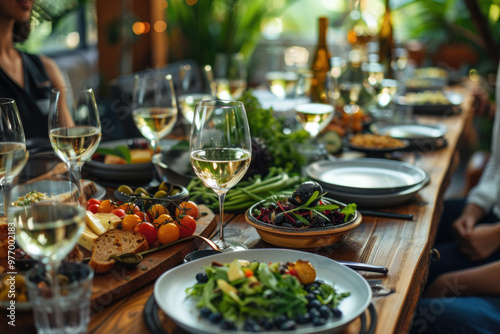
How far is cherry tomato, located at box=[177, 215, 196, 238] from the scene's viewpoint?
113cm

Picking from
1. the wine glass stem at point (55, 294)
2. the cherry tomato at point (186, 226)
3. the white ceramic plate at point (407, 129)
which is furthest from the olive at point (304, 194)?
the white ceramic plate at point (407, 129)

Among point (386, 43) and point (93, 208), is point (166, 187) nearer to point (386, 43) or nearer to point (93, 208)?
point (93, 208)

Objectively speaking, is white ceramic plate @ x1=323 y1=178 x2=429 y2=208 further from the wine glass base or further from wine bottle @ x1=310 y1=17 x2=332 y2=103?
wine bottle @ x1=310 y1=17 x2=332 y2=103

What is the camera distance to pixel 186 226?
44.8 inches

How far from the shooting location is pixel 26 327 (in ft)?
2.68

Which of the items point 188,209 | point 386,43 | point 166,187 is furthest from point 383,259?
point 386,43

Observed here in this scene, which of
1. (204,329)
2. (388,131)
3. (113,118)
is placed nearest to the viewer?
(204,329)

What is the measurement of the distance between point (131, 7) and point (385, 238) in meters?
4.67

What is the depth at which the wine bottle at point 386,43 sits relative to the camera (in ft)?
10.3

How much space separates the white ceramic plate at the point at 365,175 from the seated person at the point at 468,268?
34 cm

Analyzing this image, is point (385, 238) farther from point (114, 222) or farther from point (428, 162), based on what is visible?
point (428, 162)

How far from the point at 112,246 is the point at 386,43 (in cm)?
264

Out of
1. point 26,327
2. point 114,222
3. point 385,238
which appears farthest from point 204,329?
point 385,238

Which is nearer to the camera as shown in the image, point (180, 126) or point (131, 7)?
point (180, 126)
